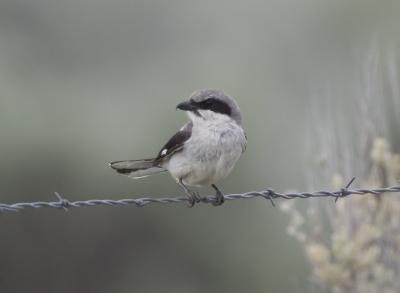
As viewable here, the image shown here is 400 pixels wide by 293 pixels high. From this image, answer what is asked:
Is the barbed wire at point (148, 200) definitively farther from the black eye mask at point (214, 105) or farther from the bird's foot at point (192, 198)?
the black eye mask at point (214, 105)

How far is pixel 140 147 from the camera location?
12.9 metres

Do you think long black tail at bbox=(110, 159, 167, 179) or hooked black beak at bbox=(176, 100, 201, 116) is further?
long black tail at bbox=(110, 159, 167, 179)

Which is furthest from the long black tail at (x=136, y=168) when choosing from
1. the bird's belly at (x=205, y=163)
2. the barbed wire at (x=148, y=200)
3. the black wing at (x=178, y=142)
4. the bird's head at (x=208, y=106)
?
the barbed wire at (x=148, y=200)

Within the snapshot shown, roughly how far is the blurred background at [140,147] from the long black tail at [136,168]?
351 cm

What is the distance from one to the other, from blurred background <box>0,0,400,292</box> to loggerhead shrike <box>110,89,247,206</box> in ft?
11.6

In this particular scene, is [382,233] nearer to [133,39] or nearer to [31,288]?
[31,288]

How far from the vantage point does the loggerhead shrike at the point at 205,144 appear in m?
7.25

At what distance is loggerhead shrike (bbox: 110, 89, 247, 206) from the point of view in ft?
23.8

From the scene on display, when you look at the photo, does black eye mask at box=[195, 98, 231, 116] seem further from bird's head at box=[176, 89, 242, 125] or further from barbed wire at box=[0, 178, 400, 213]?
barbed wire at box=[0, 178, 400, 213]

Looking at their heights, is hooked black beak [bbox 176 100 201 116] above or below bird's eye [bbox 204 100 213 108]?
below

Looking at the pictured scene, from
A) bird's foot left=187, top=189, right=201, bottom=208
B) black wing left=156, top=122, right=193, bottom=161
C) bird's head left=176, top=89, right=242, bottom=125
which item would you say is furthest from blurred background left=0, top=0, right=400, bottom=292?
bird's foot left=187, top=189, right=201, bottom=208

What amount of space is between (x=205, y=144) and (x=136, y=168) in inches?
29.4

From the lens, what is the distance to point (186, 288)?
42.3 ft

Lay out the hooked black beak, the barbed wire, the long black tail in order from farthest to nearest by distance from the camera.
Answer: the long black tail
the hooked black beak
the barbed wire
